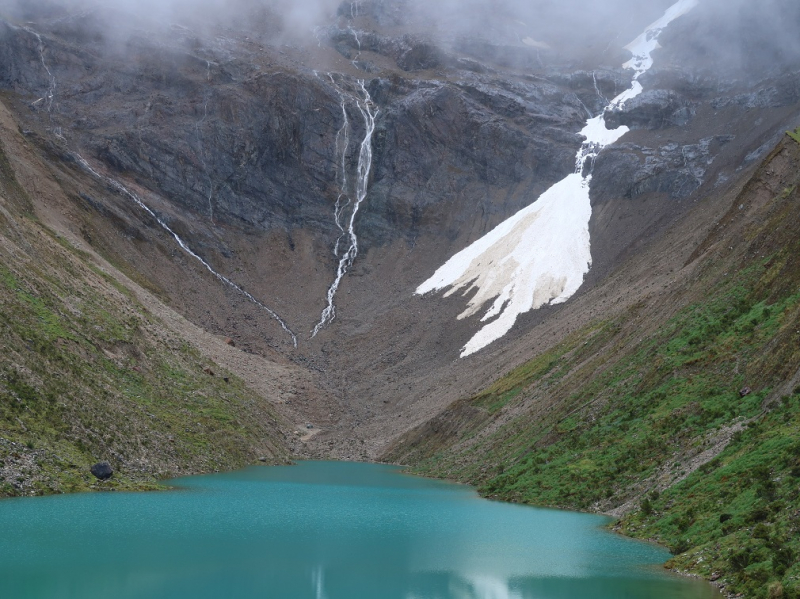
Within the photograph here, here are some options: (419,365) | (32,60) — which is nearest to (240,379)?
(419,365)

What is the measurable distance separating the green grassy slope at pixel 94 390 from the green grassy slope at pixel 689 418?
56.0ft

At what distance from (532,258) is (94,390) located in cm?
6831

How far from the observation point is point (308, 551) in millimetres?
34156

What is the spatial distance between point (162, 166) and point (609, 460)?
298 feet

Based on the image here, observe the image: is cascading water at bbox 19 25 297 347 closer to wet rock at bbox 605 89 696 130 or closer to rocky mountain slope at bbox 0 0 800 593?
rocky mountain slope at bbox 0 0 800 593

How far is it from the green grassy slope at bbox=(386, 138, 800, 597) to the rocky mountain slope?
262 millimetres

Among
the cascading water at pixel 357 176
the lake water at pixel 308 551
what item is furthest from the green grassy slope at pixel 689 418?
the cascading water at pixel 357 176

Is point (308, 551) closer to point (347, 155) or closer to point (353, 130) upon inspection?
point (347, 155)

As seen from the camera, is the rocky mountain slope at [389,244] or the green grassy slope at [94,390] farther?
the rocky mountain slope at [389,244]

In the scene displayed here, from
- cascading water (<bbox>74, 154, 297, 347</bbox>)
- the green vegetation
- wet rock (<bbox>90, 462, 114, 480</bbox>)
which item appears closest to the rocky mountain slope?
the green vegetation

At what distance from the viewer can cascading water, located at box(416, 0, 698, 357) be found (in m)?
99.4

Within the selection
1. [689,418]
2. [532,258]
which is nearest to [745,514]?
[689,418]

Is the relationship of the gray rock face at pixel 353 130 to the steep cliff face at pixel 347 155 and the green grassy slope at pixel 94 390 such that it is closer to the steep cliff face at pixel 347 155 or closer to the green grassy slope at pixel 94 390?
the steep cliff face at pixel 347 155

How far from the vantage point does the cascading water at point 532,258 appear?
9944 centimetres
